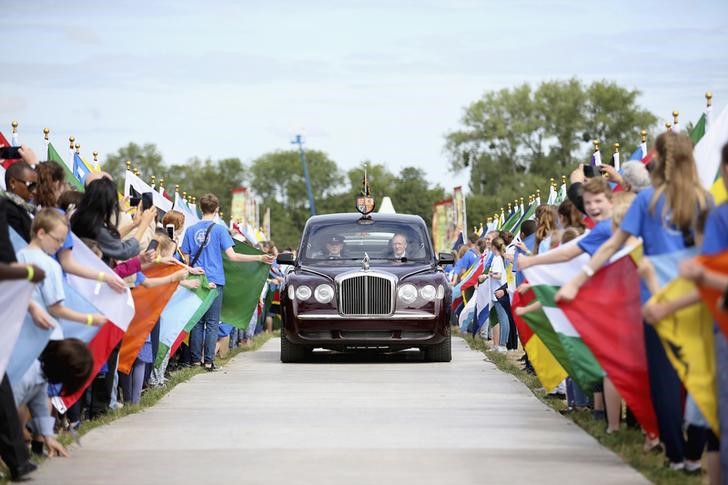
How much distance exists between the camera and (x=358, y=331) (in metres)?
20.3

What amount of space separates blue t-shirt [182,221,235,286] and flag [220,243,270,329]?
2168 mm

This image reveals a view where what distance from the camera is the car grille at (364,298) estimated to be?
66.4 ft

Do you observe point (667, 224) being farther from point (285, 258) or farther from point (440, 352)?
point (285, 258)

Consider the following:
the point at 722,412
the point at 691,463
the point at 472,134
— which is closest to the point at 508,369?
the point at 691,463

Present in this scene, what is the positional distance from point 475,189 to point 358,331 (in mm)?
107276

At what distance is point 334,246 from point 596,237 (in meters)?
11.2

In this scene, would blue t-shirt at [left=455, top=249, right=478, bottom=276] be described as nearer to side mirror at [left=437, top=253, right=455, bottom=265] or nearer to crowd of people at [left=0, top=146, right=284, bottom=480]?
side mirror at [left=437, top=253, right=455, bottom=265]

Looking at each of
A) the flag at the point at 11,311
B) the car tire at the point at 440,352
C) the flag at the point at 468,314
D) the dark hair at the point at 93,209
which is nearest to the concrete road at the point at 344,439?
the flag at the point at 11,311

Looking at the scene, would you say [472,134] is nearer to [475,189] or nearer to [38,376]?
[475,189]

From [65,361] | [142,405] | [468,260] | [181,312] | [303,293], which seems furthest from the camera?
[468,260]

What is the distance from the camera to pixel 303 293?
66.9ft

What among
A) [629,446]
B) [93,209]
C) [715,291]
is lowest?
[629,446]

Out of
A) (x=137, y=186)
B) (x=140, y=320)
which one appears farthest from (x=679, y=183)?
(x=137, y=186)

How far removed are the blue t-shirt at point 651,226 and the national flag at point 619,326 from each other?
808 mm
